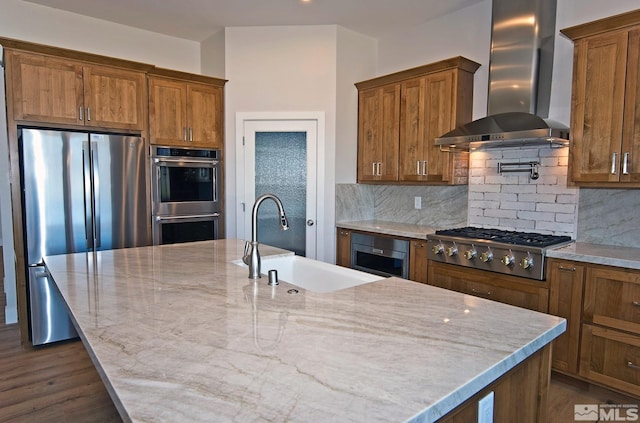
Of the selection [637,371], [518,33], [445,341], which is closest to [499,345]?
[445,341]

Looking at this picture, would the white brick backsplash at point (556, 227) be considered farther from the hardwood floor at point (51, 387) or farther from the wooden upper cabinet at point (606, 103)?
the hardwood floor at point (51, 387)

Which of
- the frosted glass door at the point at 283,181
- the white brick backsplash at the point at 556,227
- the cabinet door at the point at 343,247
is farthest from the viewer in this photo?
the frosted glass door at the point at 283,181

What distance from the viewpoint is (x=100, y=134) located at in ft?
11.6

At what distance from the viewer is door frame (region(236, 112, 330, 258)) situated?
4219 mm

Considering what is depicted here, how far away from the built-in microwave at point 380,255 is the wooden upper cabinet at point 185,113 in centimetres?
188

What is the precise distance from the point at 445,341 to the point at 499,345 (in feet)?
0.48

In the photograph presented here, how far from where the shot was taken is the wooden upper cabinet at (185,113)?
3.95 m

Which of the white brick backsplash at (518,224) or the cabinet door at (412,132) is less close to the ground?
the cabinet door at (412,132)

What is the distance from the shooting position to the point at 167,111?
4016 mm

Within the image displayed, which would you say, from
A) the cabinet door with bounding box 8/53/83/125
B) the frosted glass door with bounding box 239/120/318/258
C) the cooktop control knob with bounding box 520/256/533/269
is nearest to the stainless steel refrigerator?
the cabinet door with bounding box 8/53/83/125

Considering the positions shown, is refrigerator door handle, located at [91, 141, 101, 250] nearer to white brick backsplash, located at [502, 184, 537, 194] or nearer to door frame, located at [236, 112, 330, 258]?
door frame, located at [236, 112, 330, 258]

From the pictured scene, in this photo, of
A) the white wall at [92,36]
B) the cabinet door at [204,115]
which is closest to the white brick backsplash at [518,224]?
the cabinet door at [204,115]

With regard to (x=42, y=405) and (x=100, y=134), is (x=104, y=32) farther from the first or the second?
(x=42, y=405)

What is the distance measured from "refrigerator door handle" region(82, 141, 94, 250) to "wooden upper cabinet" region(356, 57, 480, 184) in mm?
2635
